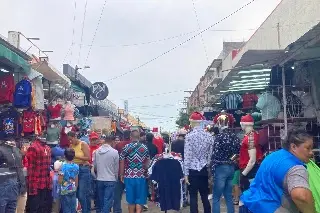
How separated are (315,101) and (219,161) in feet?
8.00

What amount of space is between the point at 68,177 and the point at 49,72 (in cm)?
394

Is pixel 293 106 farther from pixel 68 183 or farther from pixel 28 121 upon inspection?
pixel 28 121

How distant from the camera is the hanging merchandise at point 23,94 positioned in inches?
399

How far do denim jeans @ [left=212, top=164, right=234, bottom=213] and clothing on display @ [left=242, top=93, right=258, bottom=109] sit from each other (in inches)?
196

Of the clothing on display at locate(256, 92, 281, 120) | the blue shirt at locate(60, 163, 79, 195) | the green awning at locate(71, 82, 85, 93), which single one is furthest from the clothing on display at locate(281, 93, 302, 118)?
the green awning at locate(71, 82, 85, 93)

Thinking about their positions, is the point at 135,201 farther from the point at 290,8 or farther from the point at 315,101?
the point at 290,8

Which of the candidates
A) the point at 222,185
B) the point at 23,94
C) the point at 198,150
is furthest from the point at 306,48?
the point at 23,94

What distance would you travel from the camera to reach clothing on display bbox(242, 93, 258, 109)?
44.7ft

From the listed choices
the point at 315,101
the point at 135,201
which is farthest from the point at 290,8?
the point at 135,201

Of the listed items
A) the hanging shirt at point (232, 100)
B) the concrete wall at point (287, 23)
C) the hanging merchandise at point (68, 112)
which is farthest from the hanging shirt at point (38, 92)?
the hanging shirt at point (232, 100)

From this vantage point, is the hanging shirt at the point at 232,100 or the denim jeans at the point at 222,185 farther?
the hanging shirt at the point at 232,100

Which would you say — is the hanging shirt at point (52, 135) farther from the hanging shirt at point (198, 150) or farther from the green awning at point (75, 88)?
the hanging shirt at point (198, 150)

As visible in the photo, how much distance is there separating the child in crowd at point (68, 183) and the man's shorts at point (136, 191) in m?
1.00

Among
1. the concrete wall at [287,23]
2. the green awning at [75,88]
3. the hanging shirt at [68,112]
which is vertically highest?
the concrete wall at [287,23]
